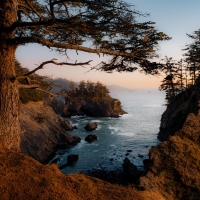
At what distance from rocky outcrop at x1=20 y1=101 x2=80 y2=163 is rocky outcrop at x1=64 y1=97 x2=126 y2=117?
38.8 metres

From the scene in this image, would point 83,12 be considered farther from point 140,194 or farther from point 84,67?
point 140,194

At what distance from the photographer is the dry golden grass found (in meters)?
4.16

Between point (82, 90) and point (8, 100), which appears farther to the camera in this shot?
point (82, 90)

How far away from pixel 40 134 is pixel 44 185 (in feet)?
64.8

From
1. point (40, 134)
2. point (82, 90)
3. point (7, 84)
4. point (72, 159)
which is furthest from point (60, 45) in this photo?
point (82, 90)

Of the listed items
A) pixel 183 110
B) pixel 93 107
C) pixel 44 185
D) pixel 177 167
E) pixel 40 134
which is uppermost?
pixel 183 110

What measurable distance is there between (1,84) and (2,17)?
2.06 meters

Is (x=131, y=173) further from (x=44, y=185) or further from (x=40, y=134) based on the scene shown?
(x=44, y=185)

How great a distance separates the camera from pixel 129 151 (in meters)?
27.8

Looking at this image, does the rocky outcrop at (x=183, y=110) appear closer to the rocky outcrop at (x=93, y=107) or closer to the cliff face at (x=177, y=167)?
the cliff face at (x=177, y=167)

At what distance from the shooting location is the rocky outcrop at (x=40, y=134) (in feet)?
67.0

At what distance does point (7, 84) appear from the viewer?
5555 mm

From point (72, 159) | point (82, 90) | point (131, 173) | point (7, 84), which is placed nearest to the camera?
point (7, 84)

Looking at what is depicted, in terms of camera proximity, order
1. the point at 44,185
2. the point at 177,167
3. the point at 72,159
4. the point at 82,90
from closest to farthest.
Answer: the point at 44,185, the point at 177,167, the point at 72,159, the point at 82,90
